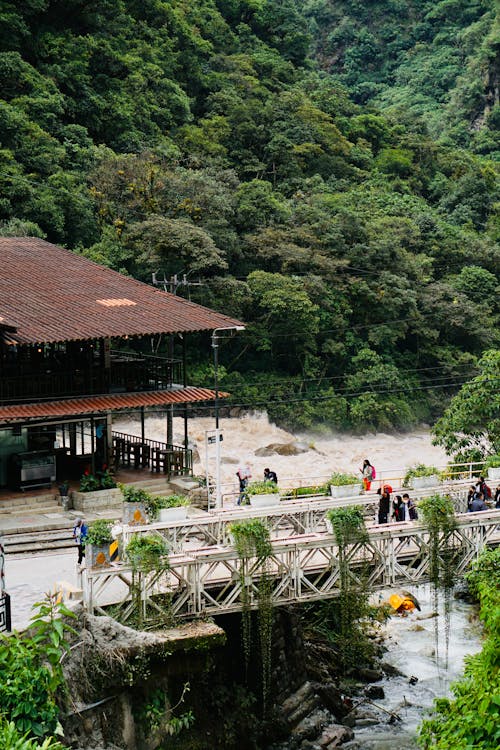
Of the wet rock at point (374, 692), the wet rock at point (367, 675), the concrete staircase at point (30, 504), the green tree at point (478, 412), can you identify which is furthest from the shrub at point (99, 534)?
the green tree at point (478, 412)

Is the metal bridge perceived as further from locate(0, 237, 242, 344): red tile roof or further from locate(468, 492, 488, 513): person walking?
locate(0, 237, 242, 344): red tile roof

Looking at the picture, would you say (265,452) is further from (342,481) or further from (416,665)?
(416,665)

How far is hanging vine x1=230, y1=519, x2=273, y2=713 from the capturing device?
64.2ft

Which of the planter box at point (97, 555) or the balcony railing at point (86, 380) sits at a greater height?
the balcony railing at point (86, 380)

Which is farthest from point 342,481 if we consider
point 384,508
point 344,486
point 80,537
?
point 80,537

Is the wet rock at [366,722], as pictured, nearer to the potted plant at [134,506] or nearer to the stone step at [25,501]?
the potted plant at [134,506]

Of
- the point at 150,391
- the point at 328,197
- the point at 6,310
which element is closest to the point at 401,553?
the point at 150,391

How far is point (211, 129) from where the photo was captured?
6894cm

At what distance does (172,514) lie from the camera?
22.5 m

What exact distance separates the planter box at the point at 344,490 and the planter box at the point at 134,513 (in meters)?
4.82

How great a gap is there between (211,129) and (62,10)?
11.7 metres

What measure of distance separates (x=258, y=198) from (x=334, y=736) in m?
42.2

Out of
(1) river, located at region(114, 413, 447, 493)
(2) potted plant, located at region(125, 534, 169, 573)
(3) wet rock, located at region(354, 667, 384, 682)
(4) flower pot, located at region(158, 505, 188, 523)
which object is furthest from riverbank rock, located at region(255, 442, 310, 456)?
(2) potted plant, located at region(125, 534, 169, 573)

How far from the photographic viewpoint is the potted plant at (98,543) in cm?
1922
